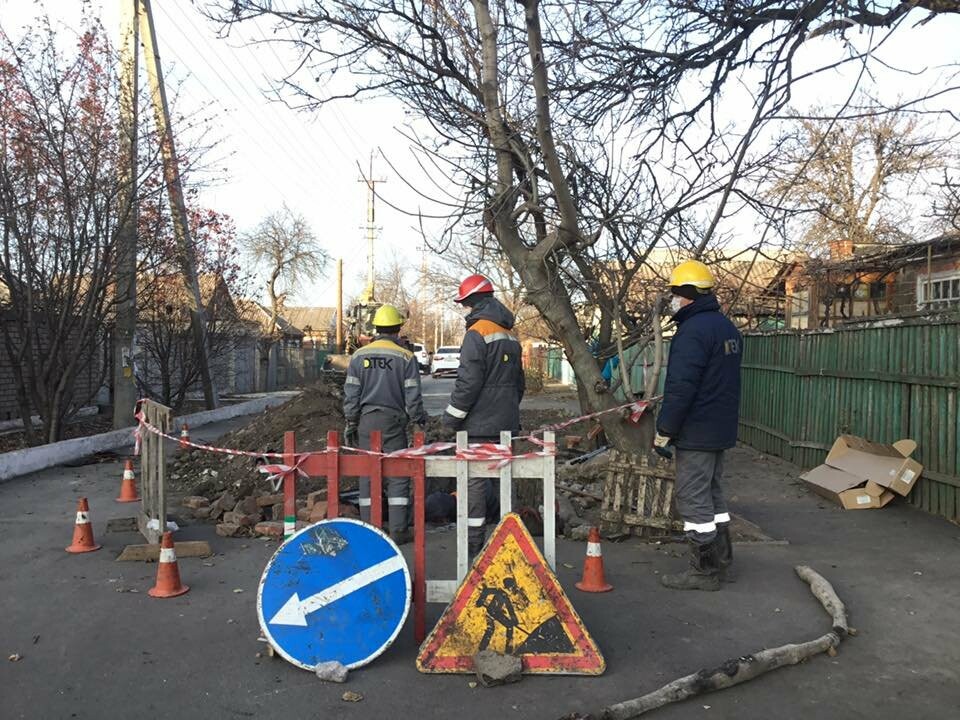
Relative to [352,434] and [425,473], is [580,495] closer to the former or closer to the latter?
[352,434]

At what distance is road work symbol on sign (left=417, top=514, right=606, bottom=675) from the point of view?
3816mm

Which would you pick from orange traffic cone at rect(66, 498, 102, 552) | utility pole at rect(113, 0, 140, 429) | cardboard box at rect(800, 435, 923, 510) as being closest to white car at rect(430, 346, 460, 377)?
utility pole at rect(113, 0, 140, 429)

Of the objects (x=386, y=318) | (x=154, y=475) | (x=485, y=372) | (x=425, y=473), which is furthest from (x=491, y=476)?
(x=154, y=475)

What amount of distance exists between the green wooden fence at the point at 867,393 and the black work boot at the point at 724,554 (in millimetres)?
2713

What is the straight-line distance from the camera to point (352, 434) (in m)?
7.38

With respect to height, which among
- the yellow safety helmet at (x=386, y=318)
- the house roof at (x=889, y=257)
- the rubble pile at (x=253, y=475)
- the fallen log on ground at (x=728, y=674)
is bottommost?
the fallen log on ground at (x=728, y=674)

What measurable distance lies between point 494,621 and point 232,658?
140 centimetres

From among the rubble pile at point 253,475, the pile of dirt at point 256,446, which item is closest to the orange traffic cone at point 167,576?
the rubble pile at point 253,475

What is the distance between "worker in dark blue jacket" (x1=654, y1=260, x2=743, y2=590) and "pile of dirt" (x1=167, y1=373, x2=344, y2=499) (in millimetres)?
4578

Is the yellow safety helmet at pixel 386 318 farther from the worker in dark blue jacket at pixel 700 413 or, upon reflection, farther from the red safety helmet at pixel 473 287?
the worker in dark blue jacket at pixel 700 413

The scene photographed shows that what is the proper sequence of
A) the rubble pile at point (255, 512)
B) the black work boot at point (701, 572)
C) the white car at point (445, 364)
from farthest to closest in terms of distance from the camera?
the white car at point (445, 364), the rubble pile at point (255, 512), the black work boot at point (701, 572)

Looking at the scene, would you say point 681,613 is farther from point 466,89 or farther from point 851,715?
point 466,89

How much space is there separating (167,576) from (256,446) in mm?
6650

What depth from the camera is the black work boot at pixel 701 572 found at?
17.0 ft
